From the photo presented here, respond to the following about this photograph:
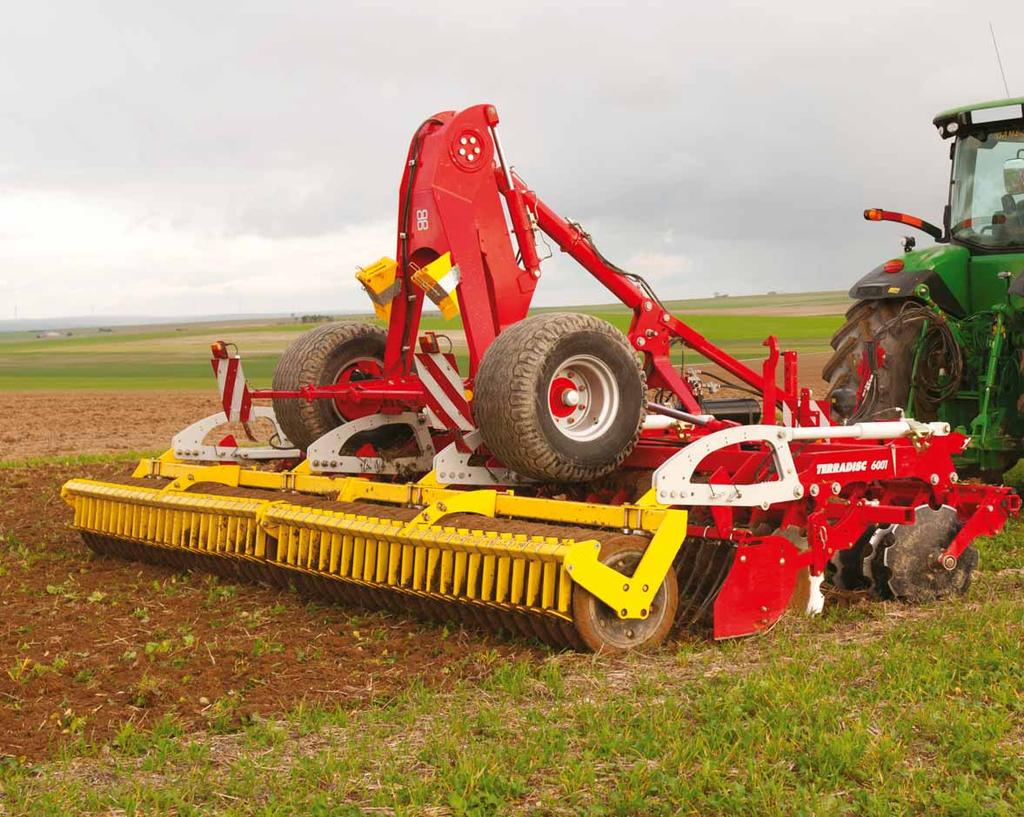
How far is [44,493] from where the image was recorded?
10805 millimetres

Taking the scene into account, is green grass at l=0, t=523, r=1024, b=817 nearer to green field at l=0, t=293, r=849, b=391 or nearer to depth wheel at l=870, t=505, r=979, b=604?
depth wheel at l=870, t=505, r=979, b=604

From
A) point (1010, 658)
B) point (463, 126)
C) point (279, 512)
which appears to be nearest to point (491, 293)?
point (463, 126)

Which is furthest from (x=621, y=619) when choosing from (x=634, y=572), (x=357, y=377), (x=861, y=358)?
(x=861, y=358)

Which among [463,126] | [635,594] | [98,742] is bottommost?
[98,742]

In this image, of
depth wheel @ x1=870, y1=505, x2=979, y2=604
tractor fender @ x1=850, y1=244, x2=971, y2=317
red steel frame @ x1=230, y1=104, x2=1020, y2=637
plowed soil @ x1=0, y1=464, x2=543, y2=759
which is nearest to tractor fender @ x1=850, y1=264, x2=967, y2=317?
tractor fender @ x1=850, y1=244, x2=971, y2=317

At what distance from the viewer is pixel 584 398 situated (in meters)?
6.74

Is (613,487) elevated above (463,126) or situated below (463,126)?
below

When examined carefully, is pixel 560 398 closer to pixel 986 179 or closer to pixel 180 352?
pixel 986 179

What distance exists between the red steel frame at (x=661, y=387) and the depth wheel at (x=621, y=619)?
255 mm

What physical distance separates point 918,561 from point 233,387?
4.35 meters

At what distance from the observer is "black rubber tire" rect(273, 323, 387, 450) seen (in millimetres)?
8195

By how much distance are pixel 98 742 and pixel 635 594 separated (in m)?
2.30

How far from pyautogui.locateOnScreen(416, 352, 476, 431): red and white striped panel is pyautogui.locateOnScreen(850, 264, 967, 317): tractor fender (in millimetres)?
3538

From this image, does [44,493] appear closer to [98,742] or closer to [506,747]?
[98,742]
